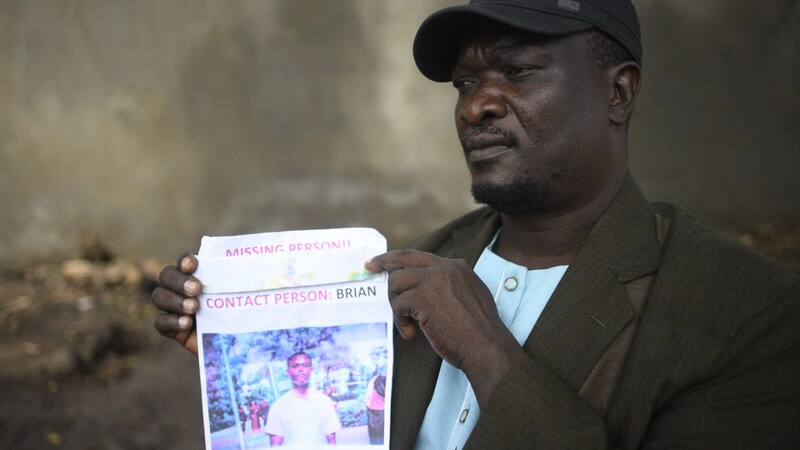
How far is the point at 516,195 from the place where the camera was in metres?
1.98

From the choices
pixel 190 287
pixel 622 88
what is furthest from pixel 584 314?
pixel 190 287

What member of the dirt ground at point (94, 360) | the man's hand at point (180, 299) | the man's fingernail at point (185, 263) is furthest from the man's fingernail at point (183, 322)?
the dirt ground at point (94, 360)

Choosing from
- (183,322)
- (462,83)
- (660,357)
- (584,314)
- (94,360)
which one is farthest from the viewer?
(94,360)

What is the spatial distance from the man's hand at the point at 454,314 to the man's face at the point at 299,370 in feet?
0.91

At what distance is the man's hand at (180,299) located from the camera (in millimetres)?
1914

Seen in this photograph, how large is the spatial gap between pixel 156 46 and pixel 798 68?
4302 mm

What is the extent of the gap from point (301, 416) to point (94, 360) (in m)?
3.14

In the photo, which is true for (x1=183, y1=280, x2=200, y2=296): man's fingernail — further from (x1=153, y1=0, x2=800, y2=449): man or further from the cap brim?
the cap brim

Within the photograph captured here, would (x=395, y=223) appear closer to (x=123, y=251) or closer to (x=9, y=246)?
(x=123, y=251)

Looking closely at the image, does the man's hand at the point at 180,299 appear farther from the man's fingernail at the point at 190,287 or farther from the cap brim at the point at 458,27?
the cap brim at the point at 458,27

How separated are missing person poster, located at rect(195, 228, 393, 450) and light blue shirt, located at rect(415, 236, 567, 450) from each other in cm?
14

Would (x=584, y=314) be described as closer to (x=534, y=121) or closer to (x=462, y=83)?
(x=534, y=121)

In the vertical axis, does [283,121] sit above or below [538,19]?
above

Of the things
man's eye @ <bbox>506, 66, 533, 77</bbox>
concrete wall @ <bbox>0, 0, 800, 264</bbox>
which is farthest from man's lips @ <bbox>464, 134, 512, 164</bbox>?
concrete wall @ <bbox>0, 0, 800, 264</bbox>
